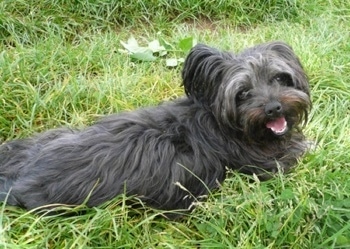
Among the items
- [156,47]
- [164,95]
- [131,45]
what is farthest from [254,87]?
[131,45]

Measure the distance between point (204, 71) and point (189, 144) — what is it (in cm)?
42

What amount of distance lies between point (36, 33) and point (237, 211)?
290cm

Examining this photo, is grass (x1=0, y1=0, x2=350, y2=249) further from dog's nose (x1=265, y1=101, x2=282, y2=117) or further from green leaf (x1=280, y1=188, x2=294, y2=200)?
dog's nose (x1=265, y1=101, x2=282, y2=117)

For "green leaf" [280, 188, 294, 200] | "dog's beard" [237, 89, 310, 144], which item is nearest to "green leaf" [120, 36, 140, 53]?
"dog's beard" [237, 89, 310, 144]

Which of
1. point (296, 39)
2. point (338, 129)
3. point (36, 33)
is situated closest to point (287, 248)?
point (338, 129)

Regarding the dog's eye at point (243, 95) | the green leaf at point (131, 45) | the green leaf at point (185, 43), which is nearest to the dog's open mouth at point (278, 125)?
the dog's eye at point (243, 95)

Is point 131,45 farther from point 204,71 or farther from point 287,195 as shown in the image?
point 287,195

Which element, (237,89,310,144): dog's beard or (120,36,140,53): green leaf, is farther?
A: (120,36,140,53): green leaf

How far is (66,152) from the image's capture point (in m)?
3.52

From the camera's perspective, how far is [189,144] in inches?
141

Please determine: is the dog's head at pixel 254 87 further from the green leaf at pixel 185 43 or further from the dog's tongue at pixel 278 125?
the green leaf at pixel 185 43

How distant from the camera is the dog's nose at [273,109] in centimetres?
336

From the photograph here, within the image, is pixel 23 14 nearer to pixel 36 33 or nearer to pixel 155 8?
pixel 36 33

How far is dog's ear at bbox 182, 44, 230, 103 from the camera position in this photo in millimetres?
3523
